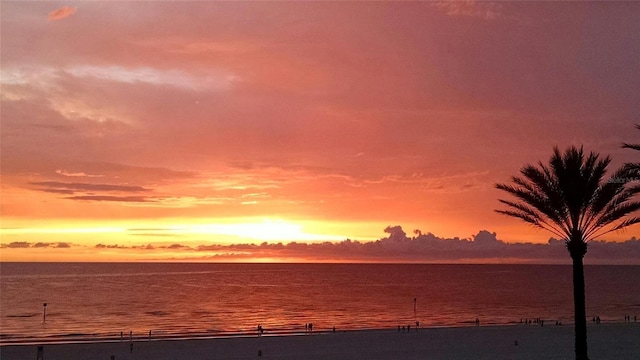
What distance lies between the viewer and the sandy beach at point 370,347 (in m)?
33.7

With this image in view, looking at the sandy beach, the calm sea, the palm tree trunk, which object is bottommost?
the calm sea

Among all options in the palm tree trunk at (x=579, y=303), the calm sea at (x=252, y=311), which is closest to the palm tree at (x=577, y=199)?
the palm tree trunk at (x=579, y=303)

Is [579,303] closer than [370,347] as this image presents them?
Yes

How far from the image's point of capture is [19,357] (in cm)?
3400

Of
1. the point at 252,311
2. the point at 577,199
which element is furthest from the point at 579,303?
the point at 252,311

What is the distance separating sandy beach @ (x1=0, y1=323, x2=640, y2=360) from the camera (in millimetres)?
33656

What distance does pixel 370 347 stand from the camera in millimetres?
36531

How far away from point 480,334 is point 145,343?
2320 centimetres

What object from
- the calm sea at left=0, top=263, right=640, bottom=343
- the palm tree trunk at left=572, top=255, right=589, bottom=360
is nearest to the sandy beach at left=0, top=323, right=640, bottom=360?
the palm tree trunk at left=572, top=255, right=589, bottom=360

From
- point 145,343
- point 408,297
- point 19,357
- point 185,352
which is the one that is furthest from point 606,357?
point 408,297

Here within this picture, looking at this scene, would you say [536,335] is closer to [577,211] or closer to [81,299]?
[577,211]

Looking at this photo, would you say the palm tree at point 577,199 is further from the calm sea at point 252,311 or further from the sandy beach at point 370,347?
the calm sea at point 252,311

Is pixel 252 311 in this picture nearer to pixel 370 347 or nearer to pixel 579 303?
pixel 370 347

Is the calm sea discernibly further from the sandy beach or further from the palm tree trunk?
the palm tree trunk
